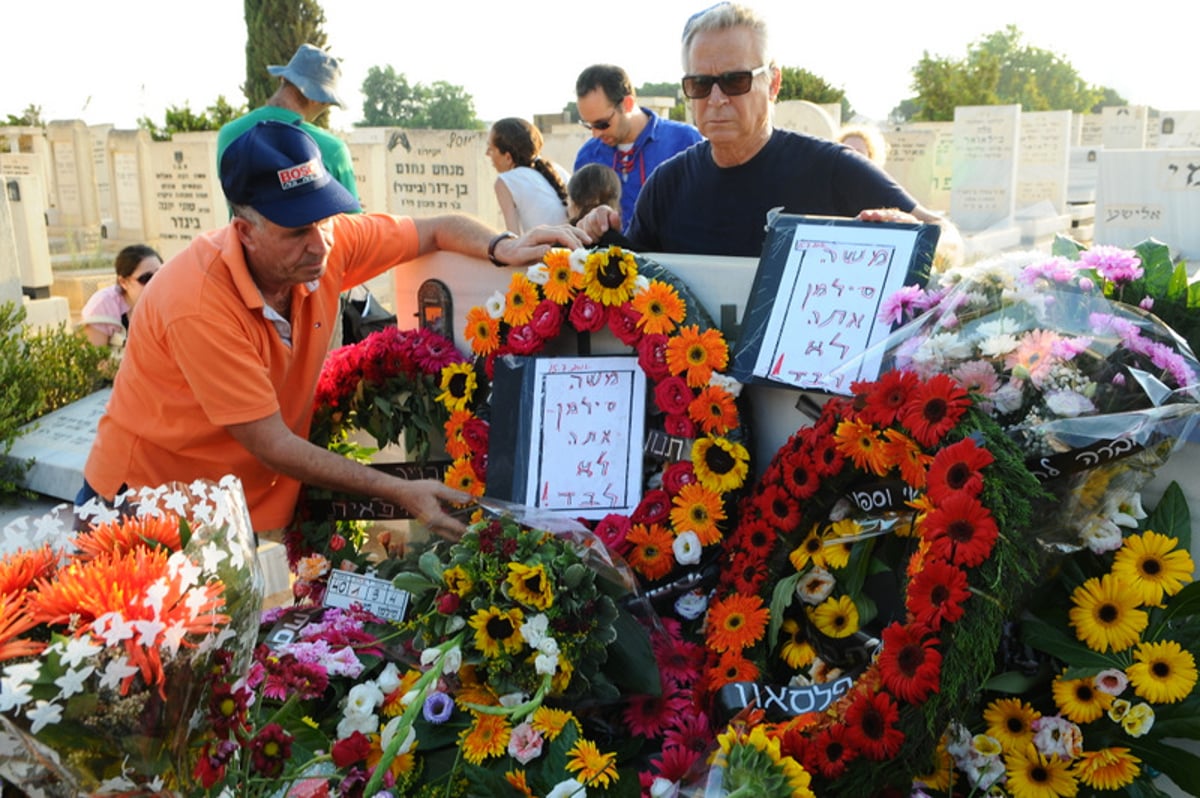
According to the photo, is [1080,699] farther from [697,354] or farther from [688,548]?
[697,354]

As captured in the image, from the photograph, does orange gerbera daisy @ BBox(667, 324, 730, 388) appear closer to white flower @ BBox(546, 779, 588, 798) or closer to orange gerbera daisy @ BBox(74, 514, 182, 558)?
white flower @ BBox(546, 779, 588, 798)

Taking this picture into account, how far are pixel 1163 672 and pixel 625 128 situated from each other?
349cm

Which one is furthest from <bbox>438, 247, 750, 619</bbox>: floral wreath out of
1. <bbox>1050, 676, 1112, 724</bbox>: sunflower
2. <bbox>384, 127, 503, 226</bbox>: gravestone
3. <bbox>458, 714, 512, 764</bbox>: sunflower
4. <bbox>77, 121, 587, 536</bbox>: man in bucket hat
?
<bbox>384, 127, 503, 226</bbox>: gravestone

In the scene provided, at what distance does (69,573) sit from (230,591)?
0.18 m

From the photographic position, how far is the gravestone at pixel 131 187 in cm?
1448

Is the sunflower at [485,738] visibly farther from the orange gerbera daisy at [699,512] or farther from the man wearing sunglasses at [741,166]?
the man wearing sunglasses at [741,166]

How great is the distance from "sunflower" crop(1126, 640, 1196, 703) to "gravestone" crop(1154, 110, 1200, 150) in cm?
2256

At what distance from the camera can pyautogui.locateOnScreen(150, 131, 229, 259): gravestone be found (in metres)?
10.2

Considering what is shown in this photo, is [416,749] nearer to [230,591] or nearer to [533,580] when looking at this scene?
[533,580]

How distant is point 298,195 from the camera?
8.05 ft

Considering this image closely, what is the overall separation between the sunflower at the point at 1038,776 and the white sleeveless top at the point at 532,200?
10.9 ft

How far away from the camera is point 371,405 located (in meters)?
2.98

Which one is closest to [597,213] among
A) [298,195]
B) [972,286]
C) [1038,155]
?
[298,195]

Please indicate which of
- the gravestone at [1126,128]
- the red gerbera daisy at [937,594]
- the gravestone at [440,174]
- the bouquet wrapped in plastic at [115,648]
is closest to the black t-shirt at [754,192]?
the red gerbera daisy at [937,594]
